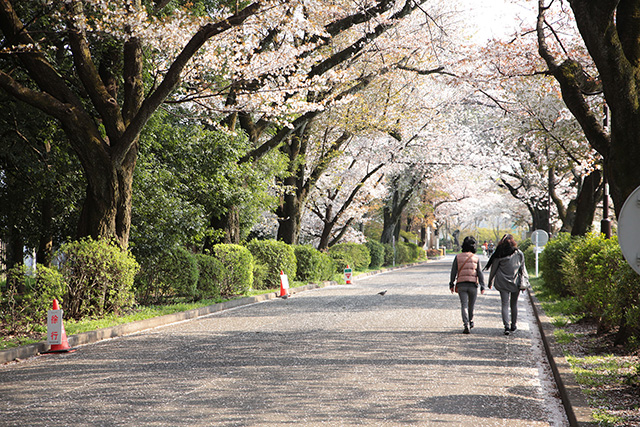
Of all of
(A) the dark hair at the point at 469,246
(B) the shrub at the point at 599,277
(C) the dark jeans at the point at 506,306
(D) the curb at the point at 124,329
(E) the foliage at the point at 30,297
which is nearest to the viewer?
(B) the shrub at the point at 599,277

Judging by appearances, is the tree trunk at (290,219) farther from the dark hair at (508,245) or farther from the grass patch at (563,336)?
the grass patch at (563,336)

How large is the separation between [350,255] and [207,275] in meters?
18.0

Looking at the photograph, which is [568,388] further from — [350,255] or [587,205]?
[350,255]

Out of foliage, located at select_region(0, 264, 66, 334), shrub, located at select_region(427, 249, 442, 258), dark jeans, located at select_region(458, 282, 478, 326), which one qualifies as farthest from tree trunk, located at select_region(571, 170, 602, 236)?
shrub, located at select_region(427, 249, 442, 258)

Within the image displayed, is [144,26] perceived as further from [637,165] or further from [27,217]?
[637,165]

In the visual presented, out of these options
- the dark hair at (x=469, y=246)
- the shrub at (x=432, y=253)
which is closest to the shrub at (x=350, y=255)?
the dark hair at (x=469, y=246)

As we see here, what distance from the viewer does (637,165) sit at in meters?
7.65

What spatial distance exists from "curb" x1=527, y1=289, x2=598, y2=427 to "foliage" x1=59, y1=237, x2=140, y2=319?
7810 mm

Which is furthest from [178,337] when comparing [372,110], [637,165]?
[372,110]

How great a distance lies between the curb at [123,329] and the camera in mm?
8320

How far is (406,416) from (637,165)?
4.70m

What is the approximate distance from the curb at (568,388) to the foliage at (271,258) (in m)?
12.4

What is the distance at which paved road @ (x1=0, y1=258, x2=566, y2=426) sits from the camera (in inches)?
209

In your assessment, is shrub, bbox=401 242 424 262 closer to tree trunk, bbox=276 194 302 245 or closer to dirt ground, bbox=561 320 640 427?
tree trunk, bbox=276 194 302 245
